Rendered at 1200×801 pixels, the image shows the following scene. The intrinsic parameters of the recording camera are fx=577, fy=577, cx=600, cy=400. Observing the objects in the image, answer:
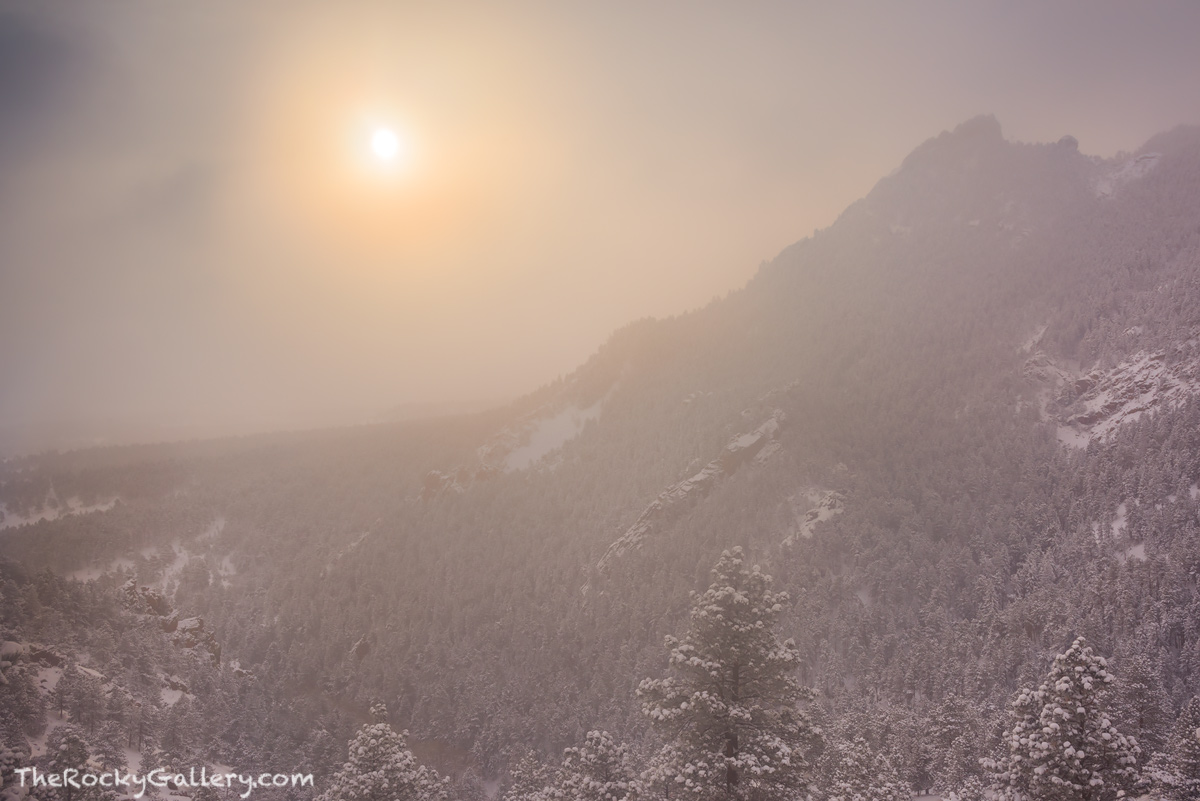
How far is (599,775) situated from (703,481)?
137977mm

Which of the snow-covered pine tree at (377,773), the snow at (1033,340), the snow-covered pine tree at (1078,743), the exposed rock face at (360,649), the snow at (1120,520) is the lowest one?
the exposed rock face at (360,649)

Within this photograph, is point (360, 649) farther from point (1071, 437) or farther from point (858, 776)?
point (1071, 437)

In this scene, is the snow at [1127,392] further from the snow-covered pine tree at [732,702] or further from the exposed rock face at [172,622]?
the exposed rock face at [172,622]

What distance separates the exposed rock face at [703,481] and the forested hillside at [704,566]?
96 centimetres

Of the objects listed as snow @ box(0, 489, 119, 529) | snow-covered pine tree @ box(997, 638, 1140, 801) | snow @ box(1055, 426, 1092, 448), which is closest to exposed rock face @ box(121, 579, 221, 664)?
snow @ box(0, 489, 119, 529)

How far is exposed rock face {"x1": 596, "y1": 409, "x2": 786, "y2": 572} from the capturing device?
14988cm

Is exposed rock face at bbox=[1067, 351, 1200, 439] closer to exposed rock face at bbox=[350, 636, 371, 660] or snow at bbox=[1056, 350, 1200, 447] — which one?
snow at bbox=[1056, 350, 1200, 447]

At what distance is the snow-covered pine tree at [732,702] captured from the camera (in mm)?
19141

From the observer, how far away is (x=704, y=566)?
12850 centimetres

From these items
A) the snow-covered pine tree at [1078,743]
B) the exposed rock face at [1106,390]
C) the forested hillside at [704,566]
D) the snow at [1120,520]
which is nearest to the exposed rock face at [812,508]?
the forested hillside at [704,566]

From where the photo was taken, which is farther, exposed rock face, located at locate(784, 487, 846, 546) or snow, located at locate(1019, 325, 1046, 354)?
snow, located at locate(1019, 325, 1046, 354)

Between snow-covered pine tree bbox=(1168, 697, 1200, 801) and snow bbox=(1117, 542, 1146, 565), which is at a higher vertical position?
snow-covered pine tree bbox=(1168, 697, 1200, 801)

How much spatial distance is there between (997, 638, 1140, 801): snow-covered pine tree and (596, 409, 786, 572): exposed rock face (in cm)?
13031

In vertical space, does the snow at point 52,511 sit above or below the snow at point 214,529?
above
